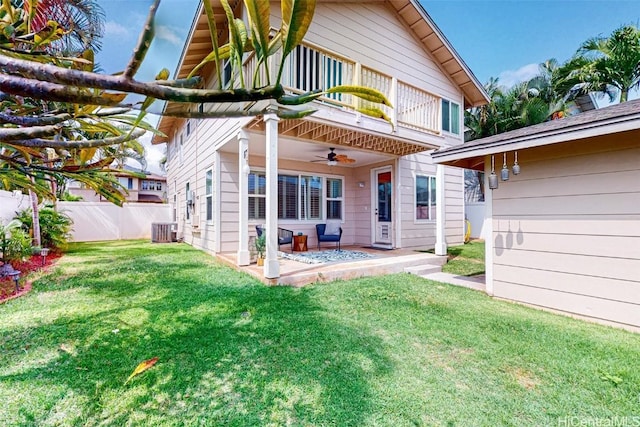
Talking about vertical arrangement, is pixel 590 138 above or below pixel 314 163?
below

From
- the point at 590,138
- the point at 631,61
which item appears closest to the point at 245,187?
the point at 590,138

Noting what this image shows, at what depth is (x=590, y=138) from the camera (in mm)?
3742

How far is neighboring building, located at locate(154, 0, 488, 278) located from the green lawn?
1753 mm

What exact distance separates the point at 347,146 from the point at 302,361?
5.52 meters

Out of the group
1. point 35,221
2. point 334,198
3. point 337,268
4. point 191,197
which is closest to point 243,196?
point 337,268

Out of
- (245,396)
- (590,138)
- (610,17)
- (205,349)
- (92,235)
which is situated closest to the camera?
(245,396)

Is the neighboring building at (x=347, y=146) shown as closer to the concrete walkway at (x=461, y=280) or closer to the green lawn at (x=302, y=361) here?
the concrete walkway at (x=461, y=280)

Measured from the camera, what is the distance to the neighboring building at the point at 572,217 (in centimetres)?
346

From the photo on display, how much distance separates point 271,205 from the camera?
16.3 feet

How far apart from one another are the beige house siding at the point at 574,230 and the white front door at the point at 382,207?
419 cm

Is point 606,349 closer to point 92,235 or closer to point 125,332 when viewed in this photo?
point 125,332

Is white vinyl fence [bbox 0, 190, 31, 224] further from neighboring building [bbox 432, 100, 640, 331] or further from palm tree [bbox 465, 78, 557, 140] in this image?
palm tree [bbox 465, 78, 557, 140]

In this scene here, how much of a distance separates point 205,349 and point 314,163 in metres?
6.95

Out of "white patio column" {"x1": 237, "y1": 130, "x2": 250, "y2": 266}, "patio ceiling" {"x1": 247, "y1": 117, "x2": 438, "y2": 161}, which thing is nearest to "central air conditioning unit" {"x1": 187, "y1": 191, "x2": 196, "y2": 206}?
"patio ceiling" {"x1": 247, "y1": 117, "x2": 438, "y2": 161}
